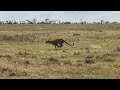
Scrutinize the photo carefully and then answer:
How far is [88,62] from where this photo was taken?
1878 cm
